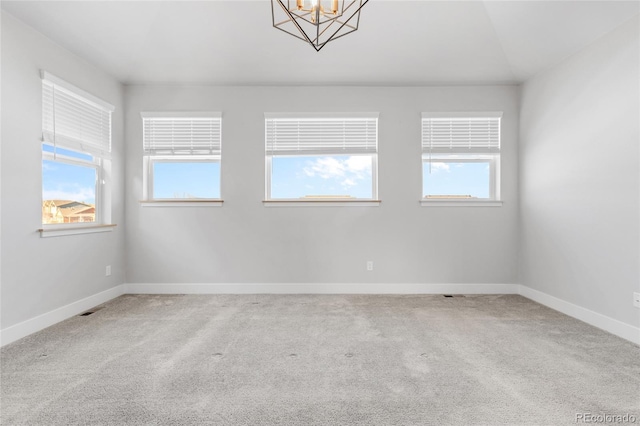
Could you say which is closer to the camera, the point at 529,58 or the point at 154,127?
the point at 529,58

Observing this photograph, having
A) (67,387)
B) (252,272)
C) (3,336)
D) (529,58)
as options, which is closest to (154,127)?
(252,272)

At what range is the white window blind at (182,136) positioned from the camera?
3906 mm

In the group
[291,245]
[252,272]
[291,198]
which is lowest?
[252,272]

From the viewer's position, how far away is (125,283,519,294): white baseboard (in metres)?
3.90

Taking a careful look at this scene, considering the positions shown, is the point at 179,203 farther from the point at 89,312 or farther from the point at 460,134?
the point at 460,134

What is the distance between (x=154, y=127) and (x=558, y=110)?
14.8ft

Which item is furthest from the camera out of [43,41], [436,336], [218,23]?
[218,23]

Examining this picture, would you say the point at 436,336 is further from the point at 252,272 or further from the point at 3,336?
the point at 3,336

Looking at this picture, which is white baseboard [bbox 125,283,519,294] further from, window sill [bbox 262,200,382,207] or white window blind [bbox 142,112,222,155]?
white window blind [bbox 142,112,222,155]

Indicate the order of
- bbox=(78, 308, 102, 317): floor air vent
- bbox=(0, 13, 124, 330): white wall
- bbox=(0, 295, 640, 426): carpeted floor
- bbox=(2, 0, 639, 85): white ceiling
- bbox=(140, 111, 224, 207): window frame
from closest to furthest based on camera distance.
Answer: bbox=(0, 295, 640, 426): carpeted floor
bbox=(0, 13, 124, 330): white wall
bbox=(2, 0, 639, 85): white ceiling
bbox=(78, 308, 102, 317): floor air vent
bbox=(140, 111, 224, 207): window frame

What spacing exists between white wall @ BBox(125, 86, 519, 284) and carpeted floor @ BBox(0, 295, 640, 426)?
78 centimetres

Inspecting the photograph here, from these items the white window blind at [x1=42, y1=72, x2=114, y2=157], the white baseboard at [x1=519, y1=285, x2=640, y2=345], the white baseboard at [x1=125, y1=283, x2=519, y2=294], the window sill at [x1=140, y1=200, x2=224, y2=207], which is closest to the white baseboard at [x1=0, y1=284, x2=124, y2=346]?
the white baseboard at [x1=125, y1=283, x2=519, y2=294]

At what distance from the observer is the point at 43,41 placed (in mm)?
2793

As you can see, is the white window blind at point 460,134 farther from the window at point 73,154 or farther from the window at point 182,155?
the window at point 73,154
